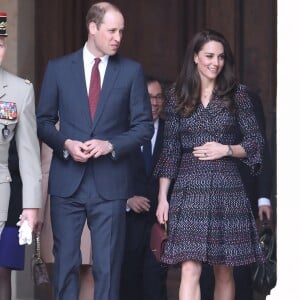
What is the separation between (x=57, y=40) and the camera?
1071 cm

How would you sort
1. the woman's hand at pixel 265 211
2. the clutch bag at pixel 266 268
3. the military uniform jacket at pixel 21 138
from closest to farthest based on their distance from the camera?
the military uniform jacket at pixel 21 138, the clutch bag at pixel 266 268, the woman's hand at pixel 265 211

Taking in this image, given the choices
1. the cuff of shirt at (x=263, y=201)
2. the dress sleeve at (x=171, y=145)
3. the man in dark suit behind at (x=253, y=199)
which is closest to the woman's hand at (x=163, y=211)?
the dress sleeve at (x=171, y=145)

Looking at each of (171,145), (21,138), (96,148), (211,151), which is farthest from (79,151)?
(211,151)

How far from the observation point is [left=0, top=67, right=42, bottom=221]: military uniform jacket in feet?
25.2

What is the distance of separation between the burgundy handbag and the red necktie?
2.56 ft

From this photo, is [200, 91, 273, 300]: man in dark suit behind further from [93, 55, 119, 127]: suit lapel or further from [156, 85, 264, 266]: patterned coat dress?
[93, 55, 119, 127]: suit lapel

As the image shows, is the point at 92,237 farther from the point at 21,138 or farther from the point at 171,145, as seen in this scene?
the point at 21,138

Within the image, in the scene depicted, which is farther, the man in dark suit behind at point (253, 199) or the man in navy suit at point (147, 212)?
the man in navy suit at point (147, 212)

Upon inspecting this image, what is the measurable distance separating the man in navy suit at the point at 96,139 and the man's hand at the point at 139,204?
3.60 ft

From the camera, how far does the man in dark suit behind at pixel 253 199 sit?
910cm

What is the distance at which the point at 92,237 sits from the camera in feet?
27.1

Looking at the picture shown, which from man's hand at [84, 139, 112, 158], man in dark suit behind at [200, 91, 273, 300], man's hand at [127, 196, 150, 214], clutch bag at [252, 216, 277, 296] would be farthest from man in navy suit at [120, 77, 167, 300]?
man's hand at [84, 139, 112, 158]

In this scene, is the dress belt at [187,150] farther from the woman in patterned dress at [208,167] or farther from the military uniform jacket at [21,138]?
the military uniform jacket at [21,138]
